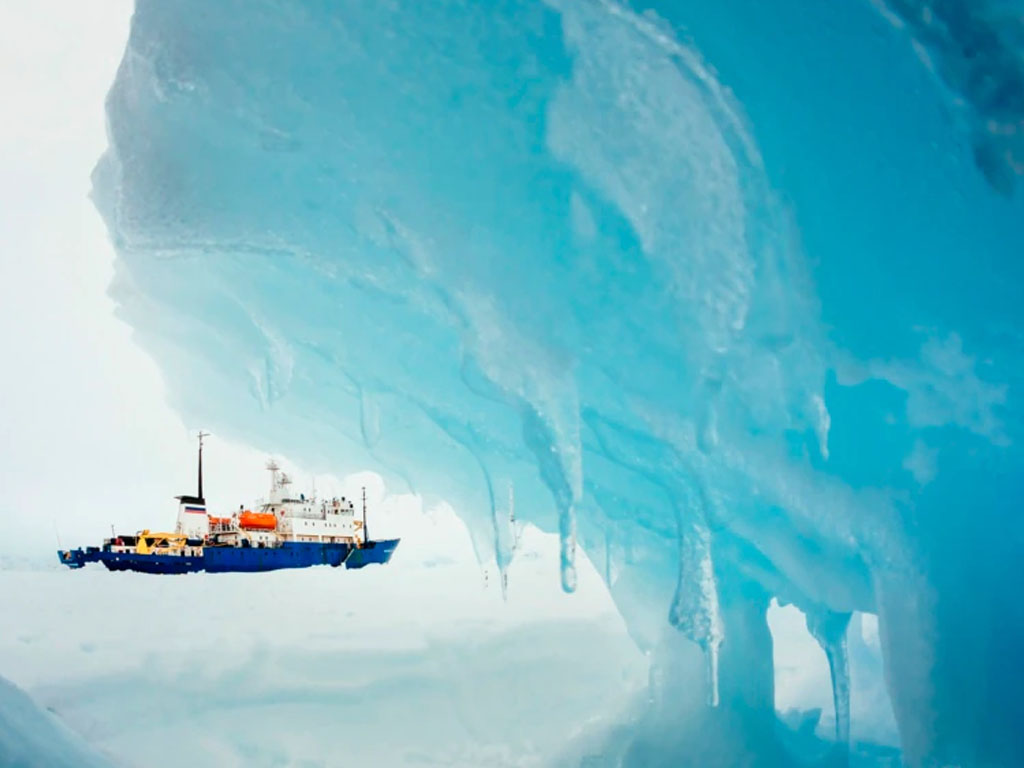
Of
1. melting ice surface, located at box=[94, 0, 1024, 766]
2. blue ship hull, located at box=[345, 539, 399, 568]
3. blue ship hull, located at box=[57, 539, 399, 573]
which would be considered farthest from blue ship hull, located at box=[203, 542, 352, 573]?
melting ice surface, located at box=[94, 0, 1024, 766]

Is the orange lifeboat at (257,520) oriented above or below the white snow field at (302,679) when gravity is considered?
above

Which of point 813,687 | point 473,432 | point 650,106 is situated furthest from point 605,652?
point 650,106

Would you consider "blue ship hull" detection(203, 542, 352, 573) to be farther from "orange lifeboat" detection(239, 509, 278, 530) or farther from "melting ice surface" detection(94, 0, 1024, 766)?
"melting ice surface" detection(94, 0, 1024, 766)

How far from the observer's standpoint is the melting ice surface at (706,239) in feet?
18.9

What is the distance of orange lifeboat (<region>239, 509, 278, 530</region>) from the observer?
25953mm

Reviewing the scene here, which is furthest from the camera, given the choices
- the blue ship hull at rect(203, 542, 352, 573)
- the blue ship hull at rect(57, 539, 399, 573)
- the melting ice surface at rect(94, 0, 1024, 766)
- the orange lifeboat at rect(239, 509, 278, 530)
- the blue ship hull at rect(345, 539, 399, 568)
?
the blue ship hull at rect(345, 539, 399, 568)

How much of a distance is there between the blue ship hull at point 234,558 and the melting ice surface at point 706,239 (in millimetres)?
16556

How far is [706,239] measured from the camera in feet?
20.8

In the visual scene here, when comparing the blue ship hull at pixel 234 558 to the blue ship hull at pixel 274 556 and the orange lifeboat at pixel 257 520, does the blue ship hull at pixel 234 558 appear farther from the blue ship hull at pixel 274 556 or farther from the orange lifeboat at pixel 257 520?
the orange lifeboat at pixel 257 520

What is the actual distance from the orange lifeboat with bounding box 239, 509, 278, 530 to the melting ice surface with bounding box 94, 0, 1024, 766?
17.7 m

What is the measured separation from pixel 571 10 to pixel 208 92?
293cm

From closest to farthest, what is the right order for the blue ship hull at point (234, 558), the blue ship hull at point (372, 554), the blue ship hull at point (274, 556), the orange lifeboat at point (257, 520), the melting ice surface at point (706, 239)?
the melting ice surface at point (706, 239) < the blue ship hull at point (234, 558) < the blue ship hull at point (274, 556) < the orange lifeboat at point (257, 520) < the blue ship hull at point (372, 554)

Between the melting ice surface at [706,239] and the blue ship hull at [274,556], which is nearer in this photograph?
the melting ice surface at [706,239]

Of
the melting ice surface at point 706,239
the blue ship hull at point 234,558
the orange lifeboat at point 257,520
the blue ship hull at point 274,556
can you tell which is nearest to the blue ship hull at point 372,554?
the blue ship hull at point 234,558
